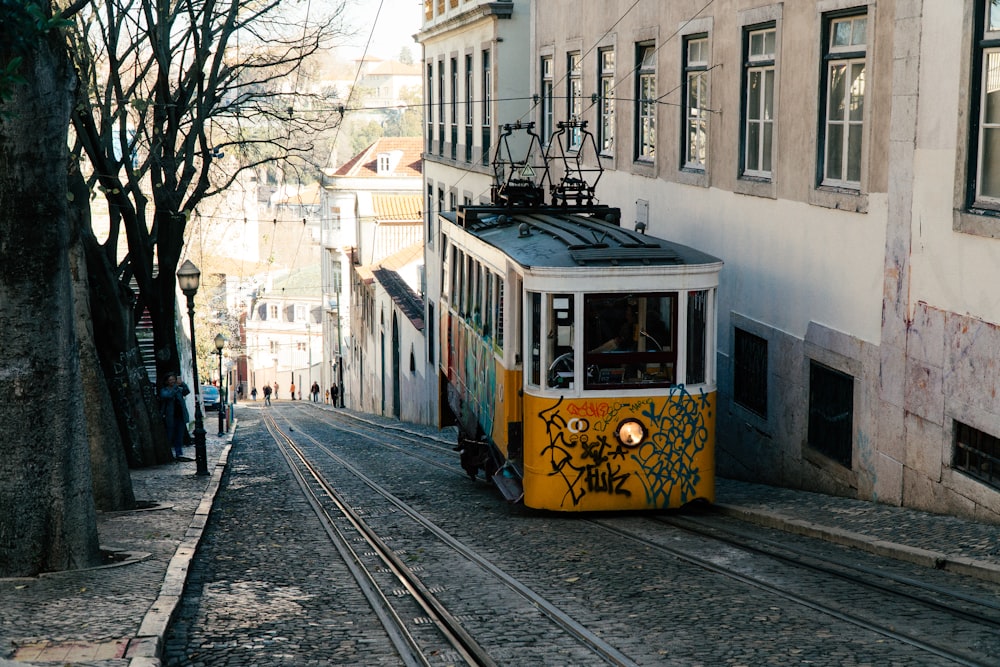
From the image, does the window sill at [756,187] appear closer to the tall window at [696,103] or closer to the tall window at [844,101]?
the tall window at [844,101]

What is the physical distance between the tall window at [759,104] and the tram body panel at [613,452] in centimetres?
390

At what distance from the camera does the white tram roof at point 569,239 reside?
11.1 meters

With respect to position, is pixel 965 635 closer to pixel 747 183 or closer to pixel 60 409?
pixel 60 409

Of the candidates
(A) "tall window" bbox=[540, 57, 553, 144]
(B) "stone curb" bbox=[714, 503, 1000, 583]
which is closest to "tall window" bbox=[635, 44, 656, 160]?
(A) "tall window" bbox=[540, 57, 553, 144]

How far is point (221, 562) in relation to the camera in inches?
399

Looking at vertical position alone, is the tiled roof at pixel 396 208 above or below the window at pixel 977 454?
above

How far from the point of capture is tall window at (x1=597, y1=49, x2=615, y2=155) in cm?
1986

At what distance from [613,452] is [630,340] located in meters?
1.05

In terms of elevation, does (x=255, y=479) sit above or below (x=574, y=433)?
below

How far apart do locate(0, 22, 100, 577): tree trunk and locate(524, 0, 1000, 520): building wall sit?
269 inches

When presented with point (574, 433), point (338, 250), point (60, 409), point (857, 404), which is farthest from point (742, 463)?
point (338, 250)

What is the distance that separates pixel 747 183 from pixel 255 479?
850cm

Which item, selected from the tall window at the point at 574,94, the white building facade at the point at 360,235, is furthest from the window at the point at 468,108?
the white building facade at the point at 360,235

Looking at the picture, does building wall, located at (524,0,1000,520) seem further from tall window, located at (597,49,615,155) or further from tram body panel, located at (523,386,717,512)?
tall window, located at (597,49,615,155)
